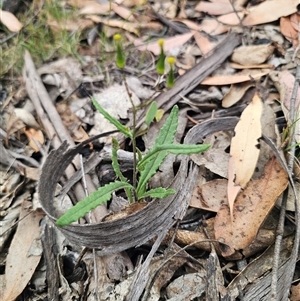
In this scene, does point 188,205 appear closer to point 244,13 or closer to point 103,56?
point 103,56

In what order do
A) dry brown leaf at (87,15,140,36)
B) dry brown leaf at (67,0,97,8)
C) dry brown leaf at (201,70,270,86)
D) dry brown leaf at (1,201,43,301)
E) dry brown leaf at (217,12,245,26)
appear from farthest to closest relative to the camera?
dry brown leaf at (67,0,97,8), dry brown leaf at (87,15,140,36), dry brown leaf at (217,12,245,26), dry brown leaf at (201,70,270,86), dry brown leaf at (1,201,43,301)

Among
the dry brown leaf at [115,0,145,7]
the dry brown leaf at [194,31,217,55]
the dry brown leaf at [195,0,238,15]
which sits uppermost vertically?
the dry brown leaf at [115,0,145,7]

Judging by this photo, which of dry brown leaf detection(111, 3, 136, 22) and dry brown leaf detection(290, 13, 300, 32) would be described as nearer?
dry brown leaf detection(290, 13, 300, 32)

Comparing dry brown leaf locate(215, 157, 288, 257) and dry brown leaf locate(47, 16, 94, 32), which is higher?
dry brown leaf locate(47, 16, 94, 32)

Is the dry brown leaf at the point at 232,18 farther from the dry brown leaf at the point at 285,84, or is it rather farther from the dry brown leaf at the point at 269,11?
the dry brown leaf at the point at 285,84

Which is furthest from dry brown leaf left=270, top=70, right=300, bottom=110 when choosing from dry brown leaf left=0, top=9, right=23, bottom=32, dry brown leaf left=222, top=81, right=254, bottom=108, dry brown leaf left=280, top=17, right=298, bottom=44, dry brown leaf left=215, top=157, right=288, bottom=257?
dry brown leaf left=0, top=9, right=23, bottom=32

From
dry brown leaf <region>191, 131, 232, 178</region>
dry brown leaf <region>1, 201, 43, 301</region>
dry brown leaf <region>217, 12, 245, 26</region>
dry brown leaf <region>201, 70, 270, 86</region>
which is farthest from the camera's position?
dry brown leaf <region>217, 12, 245, 26</region>

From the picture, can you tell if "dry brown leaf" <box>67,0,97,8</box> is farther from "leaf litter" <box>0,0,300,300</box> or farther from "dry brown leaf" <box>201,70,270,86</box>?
"dry brown leaf" <box>201,70,270,86</box>

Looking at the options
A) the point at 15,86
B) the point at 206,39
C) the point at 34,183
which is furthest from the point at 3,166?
the point at 206,39
